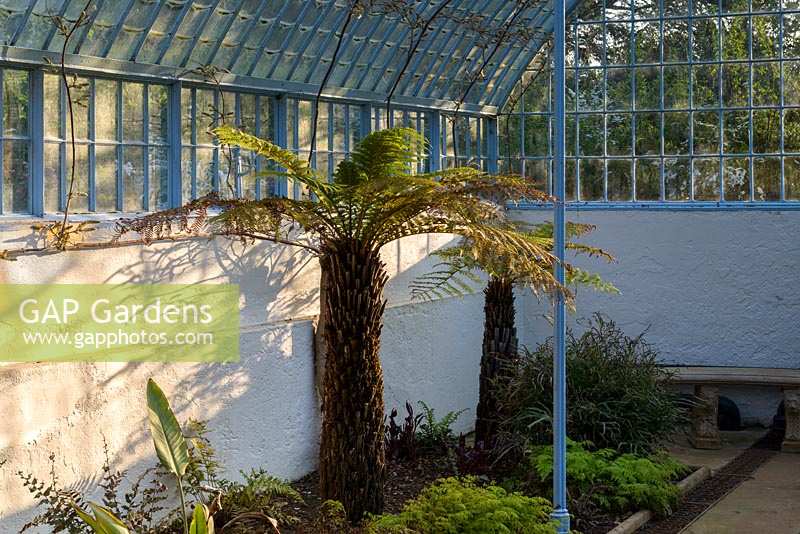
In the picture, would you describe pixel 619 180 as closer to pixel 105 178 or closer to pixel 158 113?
pixel 158 113

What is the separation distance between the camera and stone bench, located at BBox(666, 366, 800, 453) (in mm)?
12578

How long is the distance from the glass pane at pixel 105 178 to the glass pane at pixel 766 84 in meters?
8.30

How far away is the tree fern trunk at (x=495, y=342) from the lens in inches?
433

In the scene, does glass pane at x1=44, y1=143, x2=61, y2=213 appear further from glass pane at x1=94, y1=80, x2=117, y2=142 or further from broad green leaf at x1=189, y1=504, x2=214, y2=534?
broad green leaf at x1=189, y1=504, x2=214, y2=534

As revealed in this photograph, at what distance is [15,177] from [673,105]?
8745 millimetres

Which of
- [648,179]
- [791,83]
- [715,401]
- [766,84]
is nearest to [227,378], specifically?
[715,401]

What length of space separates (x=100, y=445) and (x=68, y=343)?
0.72 metres

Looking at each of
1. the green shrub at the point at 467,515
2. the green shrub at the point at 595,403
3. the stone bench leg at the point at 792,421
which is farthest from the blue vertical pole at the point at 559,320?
the stone bench leg at the point at 792,421

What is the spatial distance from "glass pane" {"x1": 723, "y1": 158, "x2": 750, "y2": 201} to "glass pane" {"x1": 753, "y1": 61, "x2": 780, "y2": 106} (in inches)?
28.2

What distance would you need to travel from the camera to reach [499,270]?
28.5ft

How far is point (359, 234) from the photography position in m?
8.48

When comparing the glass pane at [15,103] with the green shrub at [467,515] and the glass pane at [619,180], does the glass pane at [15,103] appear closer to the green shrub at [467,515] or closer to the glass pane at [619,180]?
the green shrub at [467,515]

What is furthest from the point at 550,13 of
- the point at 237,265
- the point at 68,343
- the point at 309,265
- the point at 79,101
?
the point at 68,343

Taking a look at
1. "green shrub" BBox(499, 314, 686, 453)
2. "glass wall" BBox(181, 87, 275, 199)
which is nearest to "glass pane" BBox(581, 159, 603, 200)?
"green shrub" BBox(499, 314, 686, 453)
